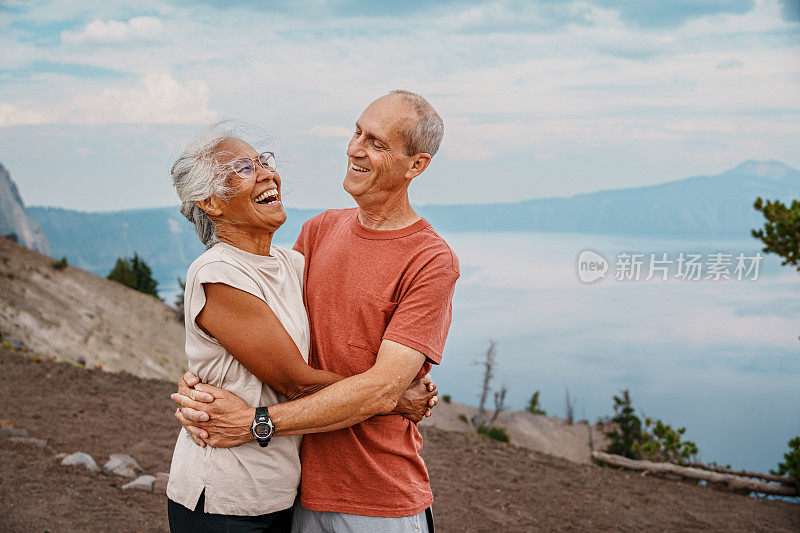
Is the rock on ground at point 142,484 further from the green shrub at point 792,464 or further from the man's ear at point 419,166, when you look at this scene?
the green shrub at point 792,464

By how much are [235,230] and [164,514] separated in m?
4.47

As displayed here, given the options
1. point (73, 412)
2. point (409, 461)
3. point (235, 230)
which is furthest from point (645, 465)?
point (235, 230)

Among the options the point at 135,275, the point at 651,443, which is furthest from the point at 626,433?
the point at 135,275

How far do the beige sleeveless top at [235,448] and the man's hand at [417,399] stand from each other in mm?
446

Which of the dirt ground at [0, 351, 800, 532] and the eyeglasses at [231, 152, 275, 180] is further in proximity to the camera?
the dirt ground at [0, 351, 800, 532]

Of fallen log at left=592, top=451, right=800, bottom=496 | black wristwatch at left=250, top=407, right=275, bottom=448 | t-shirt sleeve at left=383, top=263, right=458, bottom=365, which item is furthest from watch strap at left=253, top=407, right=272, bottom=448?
fallen log at left=592, top=451, right=800, bottom=496

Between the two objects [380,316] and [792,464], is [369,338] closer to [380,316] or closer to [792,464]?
[380,316]

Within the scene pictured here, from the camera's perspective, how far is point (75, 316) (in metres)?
20.1

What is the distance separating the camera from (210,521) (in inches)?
99.0

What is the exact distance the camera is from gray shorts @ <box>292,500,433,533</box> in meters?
2.71

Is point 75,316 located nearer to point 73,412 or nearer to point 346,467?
point 73,412

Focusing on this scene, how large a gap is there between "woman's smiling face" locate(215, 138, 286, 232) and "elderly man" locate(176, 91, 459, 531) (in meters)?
0.32

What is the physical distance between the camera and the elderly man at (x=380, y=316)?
8.43 feet

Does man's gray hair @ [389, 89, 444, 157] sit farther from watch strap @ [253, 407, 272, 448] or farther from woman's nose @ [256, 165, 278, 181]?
watch strap @ [253, 407, 272, 448]
